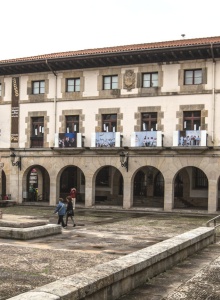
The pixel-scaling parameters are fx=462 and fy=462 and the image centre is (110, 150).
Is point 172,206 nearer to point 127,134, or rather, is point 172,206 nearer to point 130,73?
point 127,134

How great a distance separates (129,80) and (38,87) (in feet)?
21.5

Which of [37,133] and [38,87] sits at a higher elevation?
[38,87]

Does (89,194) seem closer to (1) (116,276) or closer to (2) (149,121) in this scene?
(2) (149,121)

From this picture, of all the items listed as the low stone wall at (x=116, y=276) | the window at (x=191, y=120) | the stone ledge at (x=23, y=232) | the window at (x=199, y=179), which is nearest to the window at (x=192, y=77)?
the window at (x=191, y=120)

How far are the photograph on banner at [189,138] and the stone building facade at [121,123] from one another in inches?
2.2

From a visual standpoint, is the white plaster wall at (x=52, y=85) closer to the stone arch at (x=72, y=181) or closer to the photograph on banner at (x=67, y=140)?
the photograph on banner at (x=67, y=140)

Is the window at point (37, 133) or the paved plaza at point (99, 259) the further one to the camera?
the window at point (37, 133)

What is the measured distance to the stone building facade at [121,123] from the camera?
2612 centimetres

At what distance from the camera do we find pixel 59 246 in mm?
13281

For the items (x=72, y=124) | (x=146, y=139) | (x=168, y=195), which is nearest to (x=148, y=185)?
(x=168, y=195)

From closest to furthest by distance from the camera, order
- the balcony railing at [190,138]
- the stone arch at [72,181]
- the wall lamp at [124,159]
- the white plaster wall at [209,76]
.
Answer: the balcony railing at [190,138] → the white plaster wall at [209,76] → the wall lamp at [124,159] → the stone arch at [72,181]

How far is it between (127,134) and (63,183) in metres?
8.06

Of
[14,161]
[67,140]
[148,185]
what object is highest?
[67,140]

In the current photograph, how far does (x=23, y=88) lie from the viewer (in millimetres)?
30969
